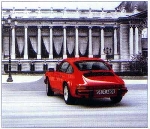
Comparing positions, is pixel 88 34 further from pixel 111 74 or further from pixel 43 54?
pixel 111 74

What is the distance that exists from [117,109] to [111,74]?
34.4 inches

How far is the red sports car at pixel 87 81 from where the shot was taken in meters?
8.95

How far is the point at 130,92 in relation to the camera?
11.8m

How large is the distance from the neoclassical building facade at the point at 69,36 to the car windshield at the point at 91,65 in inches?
37.0

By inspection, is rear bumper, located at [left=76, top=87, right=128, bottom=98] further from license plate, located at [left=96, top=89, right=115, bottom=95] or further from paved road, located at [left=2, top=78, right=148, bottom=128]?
paved road, located at [left=2, top=78, right=148, bottom=128]

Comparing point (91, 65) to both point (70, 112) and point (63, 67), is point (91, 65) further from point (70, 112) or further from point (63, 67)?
point (70, 112)

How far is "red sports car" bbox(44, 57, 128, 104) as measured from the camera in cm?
895

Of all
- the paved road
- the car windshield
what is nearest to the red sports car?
the car windshield

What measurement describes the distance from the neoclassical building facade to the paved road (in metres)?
1.09

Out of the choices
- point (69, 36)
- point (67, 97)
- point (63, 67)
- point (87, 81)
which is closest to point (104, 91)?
point (87, 81)

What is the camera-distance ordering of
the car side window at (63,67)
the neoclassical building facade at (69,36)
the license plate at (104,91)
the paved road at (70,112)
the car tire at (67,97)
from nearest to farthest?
1. the paved road at (70,112)
2. the license plate at (104,91)
3. the car tire at (67,97)
4. the car side window at (63,67)
5. the neoclassical building facade at (69,36)

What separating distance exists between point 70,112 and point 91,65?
4.54ft

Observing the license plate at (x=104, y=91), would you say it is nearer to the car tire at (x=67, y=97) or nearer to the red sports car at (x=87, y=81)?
the red sports car at (x=87, y=81)

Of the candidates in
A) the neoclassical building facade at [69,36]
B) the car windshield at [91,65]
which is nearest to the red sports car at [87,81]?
the car windshield at [91,65]
